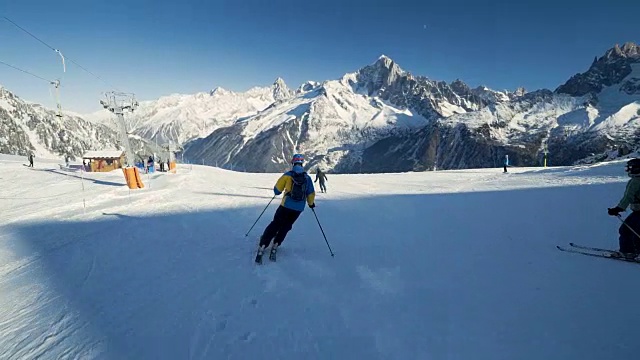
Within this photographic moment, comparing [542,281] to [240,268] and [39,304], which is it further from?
[39,304]

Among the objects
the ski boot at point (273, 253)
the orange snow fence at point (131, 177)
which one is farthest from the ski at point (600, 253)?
the orange snow fence at point (131, 177)

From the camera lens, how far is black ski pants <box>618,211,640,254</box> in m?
6.79

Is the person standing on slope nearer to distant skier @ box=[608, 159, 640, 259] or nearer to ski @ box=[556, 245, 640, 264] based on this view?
ski @ box=[556, 245, 640, 264]

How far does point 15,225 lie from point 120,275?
8.73m

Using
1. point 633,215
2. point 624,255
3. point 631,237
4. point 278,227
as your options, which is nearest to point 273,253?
point 278,227

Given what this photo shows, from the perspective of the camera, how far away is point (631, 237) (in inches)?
271

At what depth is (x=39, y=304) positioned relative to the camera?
5246 mm

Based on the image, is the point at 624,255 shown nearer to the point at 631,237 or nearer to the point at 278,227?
the point at 631,237

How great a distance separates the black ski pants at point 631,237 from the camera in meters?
6.79

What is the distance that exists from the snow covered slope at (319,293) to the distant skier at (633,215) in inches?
19.0

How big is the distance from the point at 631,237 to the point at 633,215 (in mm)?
440

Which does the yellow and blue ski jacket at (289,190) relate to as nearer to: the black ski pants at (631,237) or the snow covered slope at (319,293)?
the snow covered slope at (319,293)

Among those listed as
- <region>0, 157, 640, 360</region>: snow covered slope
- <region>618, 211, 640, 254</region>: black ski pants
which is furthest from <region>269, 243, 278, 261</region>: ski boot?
<region>618, 211, 640, 254</region>: black ski pants

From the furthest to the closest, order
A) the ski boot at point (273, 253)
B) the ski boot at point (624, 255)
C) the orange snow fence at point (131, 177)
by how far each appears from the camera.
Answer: the orange snow fence at point (131, 177)
the ski boot at point (273, 253)
the ski boot at point (624, 255)
